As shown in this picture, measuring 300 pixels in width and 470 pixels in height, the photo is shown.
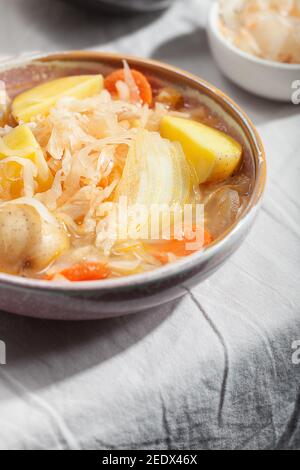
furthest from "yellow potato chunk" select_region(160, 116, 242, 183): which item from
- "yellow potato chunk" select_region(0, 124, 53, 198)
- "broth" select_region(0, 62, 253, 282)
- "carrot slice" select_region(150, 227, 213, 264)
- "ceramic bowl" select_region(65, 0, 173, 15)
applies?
"ceramic bowl" select_region(65, 0, 173, 15)

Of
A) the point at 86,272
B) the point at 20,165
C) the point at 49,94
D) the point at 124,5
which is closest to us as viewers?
the point at 86,272

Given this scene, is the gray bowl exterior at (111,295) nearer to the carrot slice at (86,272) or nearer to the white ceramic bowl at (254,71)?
the carrot slice at (86,272)

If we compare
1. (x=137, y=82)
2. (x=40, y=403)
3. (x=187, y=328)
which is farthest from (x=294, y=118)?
(x=40, y=403)

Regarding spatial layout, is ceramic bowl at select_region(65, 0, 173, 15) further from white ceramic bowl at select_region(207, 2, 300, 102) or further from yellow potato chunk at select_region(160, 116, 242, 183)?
yellow potato chunk at select_region(160, 116, 242, 183)

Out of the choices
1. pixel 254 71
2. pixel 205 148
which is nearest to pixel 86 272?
pixel 205 148

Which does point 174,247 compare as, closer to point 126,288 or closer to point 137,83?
point 126,288

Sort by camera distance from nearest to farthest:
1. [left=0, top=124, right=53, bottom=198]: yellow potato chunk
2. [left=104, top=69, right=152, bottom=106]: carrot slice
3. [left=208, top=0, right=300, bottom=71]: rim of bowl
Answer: [left=0, top=124, right=53, bottom=198]: yellow potato chunk
[left=104, top=69, right=152, bottom=106]: carrot slice
[left=208, top=0, right=300, bottom=71]: rim of bowl

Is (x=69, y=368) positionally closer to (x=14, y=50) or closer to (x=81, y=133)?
(x=81, y=133)
